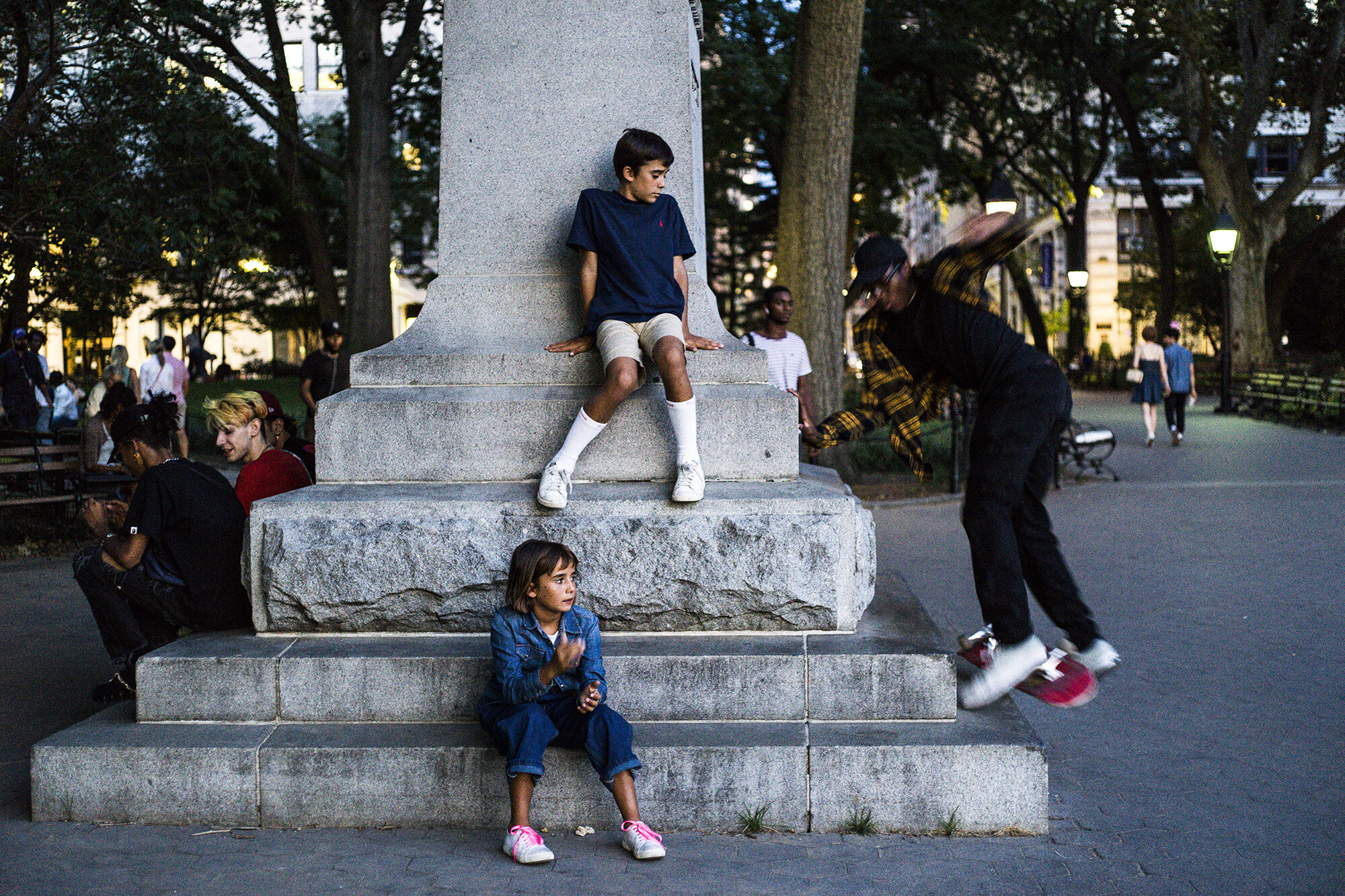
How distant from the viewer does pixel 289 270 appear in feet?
141

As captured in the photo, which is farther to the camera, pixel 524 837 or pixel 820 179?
pixel 820 179

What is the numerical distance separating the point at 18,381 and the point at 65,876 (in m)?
15.6

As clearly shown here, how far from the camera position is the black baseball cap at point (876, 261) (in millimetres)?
4746

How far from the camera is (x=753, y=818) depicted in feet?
14.2

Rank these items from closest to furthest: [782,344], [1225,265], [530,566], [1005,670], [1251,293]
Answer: [530,566], [1005,670], [782,344], [1225,265], [1251,293]

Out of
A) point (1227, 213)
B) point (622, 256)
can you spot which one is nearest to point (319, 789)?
point (622, 256)

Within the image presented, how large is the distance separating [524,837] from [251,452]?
245cm

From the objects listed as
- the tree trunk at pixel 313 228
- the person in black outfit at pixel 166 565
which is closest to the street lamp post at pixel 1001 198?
the tree trunk at pixel 313 228

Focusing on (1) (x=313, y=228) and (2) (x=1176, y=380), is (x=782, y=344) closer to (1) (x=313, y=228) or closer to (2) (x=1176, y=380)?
(2) (x=1176, y=380)

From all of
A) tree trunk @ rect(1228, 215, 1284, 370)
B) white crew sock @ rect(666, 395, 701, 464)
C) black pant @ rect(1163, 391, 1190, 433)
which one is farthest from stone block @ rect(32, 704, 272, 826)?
tree trunk @ rect(1228, 215, 1284, 370)

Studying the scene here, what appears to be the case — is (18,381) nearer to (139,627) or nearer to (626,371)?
(139,627)

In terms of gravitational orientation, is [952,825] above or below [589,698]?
below

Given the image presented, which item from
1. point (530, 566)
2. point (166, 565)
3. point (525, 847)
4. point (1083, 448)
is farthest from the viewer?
point (1083, 448)

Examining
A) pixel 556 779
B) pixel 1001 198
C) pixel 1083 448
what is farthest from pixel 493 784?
pixel 1001 198
